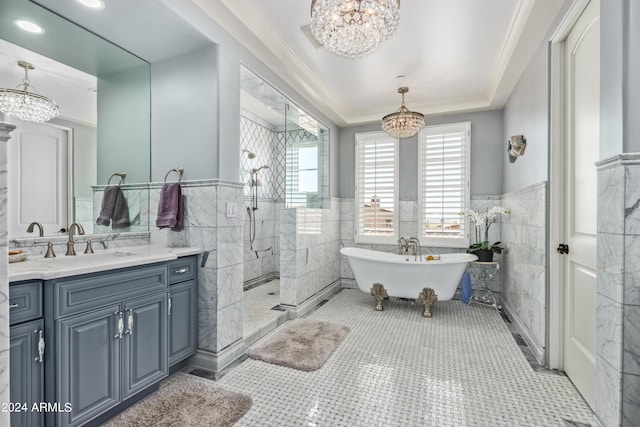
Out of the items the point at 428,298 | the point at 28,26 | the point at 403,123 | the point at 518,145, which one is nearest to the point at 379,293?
the point at 428,298

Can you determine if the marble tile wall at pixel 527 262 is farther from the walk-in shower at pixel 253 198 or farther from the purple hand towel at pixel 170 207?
the walk-in shower at pixel 253 198

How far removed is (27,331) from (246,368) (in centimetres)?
139

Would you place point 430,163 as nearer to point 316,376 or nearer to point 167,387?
point 316,376

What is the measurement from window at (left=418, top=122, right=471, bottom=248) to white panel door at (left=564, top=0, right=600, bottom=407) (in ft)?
6.27

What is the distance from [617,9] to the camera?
1.45 m

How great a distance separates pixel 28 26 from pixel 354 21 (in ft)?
6.86

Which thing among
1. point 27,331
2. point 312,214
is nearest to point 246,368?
point 27,331

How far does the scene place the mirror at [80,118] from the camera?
1908mm

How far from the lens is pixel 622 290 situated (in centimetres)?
143

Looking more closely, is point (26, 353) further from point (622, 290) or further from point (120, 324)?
point (622, 290)

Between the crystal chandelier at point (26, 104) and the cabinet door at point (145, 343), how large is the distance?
140 cm

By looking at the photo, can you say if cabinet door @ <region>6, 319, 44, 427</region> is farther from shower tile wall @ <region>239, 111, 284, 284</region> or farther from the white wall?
the white wall

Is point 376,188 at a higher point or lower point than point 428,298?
higher

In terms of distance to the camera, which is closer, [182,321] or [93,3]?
[93,3]
